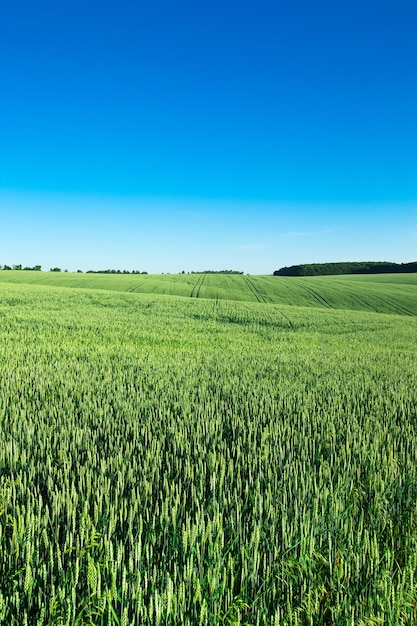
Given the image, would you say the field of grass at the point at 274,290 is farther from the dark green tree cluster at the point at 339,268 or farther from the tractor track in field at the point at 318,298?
the dark green tree cluster at the point at 339,268

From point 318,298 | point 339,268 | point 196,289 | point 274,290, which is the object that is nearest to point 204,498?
point 318,298

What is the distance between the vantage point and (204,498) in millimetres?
2480

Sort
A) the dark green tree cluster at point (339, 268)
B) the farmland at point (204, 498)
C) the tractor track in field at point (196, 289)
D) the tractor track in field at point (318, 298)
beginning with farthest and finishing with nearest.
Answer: the dark green tree cluster at point (339, 268), the tractor track in field at point (196, 289), the tractor track in field at point (318, 298), the farmland at point (204, 498)

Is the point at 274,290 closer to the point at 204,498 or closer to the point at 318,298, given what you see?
the point at 318,298

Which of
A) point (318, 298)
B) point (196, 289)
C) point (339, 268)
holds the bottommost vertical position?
point (318, 298)

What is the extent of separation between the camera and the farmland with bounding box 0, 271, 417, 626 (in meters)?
1.70

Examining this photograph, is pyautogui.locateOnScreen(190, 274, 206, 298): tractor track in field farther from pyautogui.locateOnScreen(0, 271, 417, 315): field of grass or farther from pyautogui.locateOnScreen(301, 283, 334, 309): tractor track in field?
pyautogui.locateOnScreen(301, 283, 334, 309): tractor track in field

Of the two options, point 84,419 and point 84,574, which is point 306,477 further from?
point 84,419

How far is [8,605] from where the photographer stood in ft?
5.35

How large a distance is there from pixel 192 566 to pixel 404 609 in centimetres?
102

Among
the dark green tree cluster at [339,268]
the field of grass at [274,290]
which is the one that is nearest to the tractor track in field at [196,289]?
the field of grass at [274,290]

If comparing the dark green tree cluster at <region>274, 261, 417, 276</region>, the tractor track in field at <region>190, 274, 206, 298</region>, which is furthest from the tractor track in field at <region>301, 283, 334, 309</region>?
the dark green tree cluster at <region>274, 261, 417, 276</region>

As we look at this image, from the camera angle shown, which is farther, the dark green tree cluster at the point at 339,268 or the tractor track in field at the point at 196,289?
the dark green tree cluster at the point at 339,268

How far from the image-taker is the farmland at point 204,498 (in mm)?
1695
